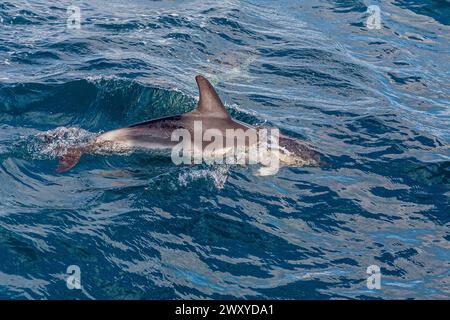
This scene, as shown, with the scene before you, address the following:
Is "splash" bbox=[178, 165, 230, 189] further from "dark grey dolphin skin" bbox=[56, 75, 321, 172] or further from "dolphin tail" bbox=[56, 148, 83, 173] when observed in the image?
"dolphin tail" bbox=[56, 148, 83, 173]

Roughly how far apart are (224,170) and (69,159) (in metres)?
3.31

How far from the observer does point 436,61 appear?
2408 cm

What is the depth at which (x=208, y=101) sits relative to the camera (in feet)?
52.2

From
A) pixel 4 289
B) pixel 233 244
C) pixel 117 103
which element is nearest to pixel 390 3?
pixel 117 103

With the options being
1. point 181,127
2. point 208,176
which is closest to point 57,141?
point 181,127

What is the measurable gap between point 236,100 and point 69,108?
4434mm

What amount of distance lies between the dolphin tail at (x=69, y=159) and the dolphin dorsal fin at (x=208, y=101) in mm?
2792

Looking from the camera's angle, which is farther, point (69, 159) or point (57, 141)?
point (57, 141)

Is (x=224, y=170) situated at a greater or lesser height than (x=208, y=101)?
lesser

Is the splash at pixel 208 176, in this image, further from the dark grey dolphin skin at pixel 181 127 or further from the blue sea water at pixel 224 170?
the dark grey dolphin skin at pixel 181 127

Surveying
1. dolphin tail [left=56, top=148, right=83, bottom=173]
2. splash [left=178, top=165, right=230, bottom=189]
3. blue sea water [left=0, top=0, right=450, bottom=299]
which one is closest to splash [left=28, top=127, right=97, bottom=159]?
blue sea water [left=0, top=0, right=450, bottom=299]

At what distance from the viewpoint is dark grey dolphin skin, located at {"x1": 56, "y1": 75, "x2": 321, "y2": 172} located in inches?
623

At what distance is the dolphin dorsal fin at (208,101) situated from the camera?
51.9ft

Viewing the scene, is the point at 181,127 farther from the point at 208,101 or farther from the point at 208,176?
the point at 208,176
